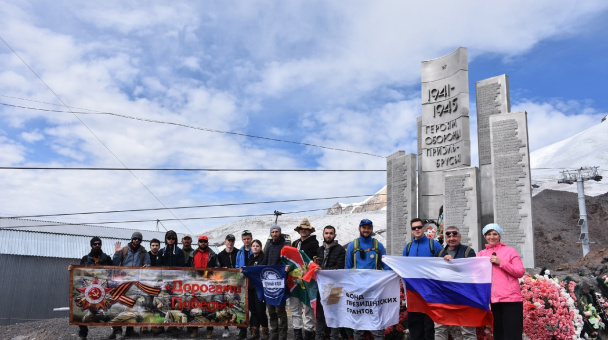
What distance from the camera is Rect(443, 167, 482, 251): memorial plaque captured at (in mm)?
12805

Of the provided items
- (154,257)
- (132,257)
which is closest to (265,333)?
(154,257)

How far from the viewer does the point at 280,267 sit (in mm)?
7473

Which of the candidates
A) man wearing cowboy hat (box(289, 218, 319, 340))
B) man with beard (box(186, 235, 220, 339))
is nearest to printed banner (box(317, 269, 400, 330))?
man wearing cowboy hat (box(289, 218, 319, 340))

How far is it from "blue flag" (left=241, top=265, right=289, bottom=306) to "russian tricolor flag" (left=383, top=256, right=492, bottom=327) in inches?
76.4

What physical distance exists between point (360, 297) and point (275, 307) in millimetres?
1606

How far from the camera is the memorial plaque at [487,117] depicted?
512 inches

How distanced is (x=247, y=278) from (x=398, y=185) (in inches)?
326

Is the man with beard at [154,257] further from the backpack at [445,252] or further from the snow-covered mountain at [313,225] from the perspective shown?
the snow-covered mountain at [313,225]

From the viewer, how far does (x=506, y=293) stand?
5.31 meters

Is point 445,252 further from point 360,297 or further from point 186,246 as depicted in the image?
point 186,246

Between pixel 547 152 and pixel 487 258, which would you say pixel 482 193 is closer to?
pixel 487 258

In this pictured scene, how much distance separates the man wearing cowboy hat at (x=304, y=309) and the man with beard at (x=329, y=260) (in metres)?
0.24

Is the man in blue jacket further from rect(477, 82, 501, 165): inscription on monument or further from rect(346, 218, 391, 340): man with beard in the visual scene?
rect(477, 82, 501, 165): inscription on monument

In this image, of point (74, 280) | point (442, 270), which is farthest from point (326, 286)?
point (74, 280)
